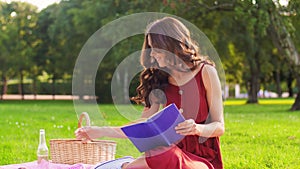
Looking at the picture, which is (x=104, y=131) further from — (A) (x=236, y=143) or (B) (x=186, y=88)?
(A) (x=236, y=143)

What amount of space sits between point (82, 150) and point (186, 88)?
1658 millimetres

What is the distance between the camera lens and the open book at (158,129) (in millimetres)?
3246

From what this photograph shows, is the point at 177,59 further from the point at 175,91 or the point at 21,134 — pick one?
the point at 21,134

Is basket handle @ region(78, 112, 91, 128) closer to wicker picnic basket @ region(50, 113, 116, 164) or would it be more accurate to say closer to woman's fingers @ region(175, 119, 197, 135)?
wicker picnic basket @ region(50, 113, 116, 164)

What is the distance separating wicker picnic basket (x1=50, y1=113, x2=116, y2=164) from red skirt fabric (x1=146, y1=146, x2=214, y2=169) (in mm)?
1653

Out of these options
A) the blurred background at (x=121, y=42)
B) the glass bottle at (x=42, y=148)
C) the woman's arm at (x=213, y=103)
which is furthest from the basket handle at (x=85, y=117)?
the blurred background at (x=121, y=42)

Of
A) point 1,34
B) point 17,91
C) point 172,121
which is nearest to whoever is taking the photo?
point 172,121

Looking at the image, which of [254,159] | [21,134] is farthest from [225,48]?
[254,159]

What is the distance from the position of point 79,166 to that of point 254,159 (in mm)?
2504

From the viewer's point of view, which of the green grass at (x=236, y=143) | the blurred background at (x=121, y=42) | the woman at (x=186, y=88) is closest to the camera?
the woman at (x=186, y=88)

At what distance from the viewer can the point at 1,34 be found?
103 feet

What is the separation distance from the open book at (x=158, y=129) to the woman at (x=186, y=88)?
6cm

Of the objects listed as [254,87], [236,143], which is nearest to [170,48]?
[236,143]

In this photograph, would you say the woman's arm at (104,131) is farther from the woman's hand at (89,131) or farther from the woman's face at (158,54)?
the woman's face at (158,54)
